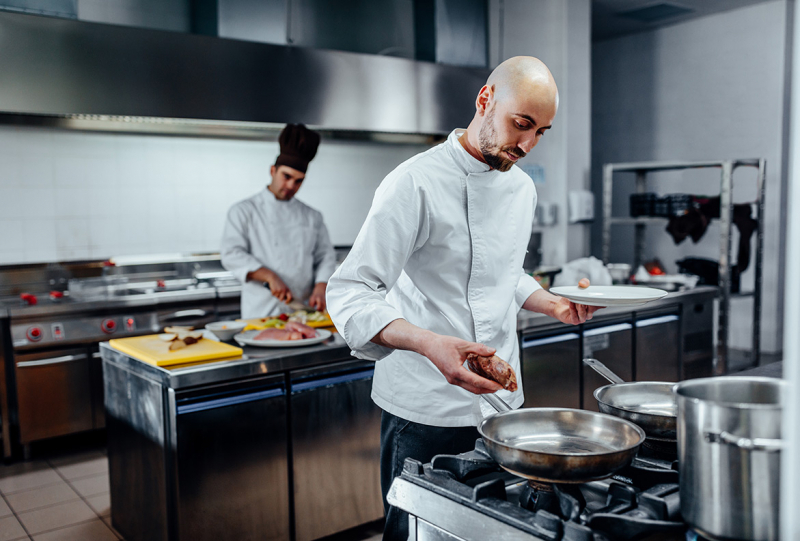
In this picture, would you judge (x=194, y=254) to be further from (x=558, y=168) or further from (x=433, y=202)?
(x=433, y=202)

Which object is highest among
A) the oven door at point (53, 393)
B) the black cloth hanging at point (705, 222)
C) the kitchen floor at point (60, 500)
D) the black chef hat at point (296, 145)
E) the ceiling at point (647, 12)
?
the ceiling at point (647, 12)

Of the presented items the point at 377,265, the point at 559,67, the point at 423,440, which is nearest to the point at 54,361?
the point at 423,440

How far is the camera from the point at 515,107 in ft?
4.99

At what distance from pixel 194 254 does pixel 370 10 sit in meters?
2.43

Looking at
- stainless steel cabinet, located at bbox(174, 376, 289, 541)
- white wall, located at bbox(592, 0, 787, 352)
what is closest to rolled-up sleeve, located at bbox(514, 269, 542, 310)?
stainless steel cabinet, located at bbox(174, 376, 289, 541)

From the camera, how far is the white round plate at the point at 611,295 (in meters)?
1.55

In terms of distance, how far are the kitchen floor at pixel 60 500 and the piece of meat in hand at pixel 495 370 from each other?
1898mm

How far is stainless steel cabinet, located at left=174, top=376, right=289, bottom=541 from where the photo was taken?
2436 mm

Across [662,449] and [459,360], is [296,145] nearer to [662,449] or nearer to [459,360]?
[459,360]

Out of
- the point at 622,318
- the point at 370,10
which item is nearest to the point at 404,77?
the point at 370,10

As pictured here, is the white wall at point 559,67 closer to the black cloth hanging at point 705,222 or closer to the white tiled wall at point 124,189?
the black cloth hanging at point 705,222

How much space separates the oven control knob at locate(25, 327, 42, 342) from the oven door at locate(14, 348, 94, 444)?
0.30 feet

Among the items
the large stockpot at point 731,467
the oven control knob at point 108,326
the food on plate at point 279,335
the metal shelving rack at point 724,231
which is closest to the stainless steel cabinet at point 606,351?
the metal shelving rack at point 724,231

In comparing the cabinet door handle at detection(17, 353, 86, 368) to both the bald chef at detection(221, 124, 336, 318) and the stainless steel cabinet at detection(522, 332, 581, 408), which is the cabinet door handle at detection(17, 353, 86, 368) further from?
the stainless steel cabinet at detection(522, 332, 581, 408)
